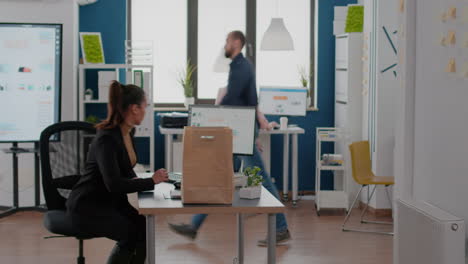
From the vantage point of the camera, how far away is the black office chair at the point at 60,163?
3.58m

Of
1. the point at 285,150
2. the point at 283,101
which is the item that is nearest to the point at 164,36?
the point at 283,101

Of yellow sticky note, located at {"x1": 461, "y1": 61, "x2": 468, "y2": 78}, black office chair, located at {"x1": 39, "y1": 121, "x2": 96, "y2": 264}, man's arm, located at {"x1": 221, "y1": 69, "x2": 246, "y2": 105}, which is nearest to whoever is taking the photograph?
yellow sticky note, located at {"x1": 461, "y1": 61, "x2": 468, "y2": 78}

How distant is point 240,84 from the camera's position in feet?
16.9

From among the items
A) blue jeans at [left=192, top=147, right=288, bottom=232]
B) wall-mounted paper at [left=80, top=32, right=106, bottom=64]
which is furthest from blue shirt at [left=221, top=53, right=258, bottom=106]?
wall-mounted paper at [left=80, top=32, right=106, bottom=64]

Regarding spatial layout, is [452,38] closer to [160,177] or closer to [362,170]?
[160,177]

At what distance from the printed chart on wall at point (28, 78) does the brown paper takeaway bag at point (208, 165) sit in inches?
132

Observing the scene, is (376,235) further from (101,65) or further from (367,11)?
(101,65)

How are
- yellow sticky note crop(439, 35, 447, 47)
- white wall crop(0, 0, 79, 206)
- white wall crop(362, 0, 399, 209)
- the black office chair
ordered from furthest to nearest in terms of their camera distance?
white wall crop(0, 0, 79, 206)
white wall crop(362, 0, 399, 209)
the black office chair
yellow sticky note crop(439, 35, 447, 47)

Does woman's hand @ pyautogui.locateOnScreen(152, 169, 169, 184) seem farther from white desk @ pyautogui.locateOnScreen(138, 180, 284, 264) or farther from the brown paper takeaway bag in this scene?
the brown paper takeaway bag

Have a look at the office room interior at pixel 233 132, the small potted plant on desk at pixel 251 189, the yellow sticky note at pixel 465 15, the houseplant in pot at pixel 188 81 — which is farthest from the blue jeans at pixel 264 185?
the houseplant in pot at pixel 188 81

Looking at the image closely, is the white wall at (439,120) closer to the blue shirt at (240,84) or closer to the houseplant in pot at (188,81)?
the blue shirt at (240,84)

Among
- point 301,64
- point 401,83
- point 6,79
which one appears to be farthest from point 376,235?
point 6,79

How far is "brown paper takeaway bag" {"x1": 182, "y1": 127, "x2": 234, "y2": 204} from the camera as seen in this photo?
9.98 feet

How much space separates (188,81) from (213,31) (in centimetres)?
69
